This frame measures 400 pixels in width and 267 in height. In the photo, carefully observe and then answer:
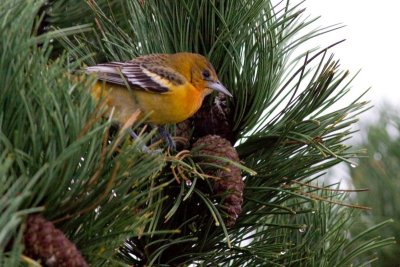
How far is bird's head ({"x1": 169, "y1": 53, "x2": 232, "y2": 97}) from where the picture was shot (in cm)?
248

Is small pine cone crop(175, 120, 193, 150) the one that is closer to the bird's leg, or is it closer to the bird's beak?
the bird's leg

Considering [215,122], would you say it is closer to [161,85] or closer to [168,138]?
[168,138]

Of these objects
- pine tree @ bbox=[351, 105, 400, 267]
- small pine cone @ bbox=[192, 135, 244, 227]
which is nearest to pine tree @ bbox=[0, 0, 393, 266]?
small pine cone @ bbox=[192, 135, 244, 227]

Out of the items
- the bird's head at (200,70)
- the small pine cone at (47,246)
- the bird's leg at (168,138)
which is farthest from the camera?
the bird's head at (200,70)

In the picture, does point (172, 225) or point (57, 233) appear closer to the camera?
point (57, 233)

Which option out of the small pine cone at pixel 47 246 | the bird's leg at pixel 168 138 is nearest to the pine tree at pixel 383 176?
the bird's leg at pixel 168 138

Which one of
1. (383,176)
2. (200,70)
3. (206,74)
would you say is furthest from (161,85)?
(383,176)

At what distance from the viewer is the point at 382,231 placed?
309 centimetres

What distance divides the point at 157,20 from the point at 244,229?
0.68m

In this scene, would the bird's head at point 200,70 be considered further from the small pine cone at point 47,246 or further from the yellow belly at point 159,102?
the small pine cone at point 47,246

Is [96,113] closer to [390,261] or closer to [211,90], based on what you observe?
[211,90]

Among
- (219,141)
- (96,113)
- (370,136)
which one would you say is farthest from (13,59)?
(370,136)

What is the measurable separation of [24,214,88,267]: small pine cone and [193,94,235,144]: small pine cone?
1.00 m

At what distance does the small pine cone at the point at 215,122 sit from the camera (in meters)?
2.45
